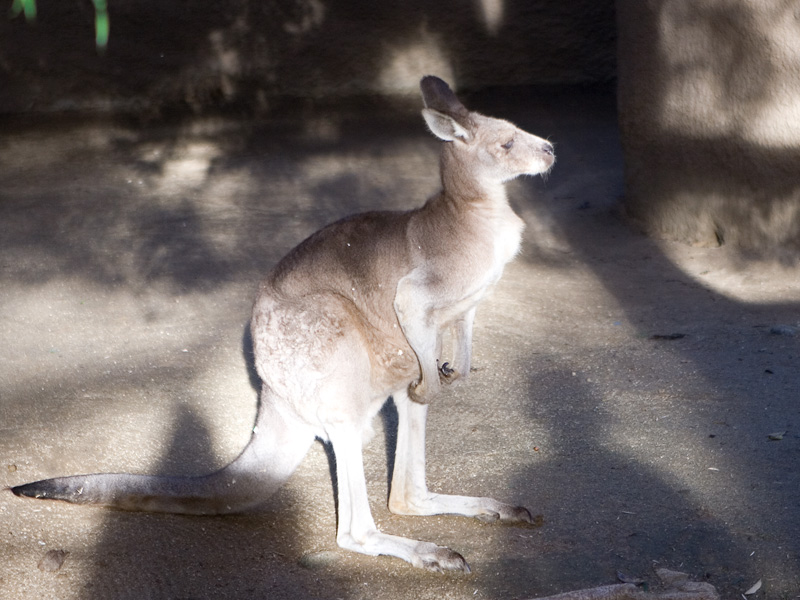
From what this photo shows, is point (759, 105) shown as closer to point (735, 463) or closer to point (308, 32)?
point (735, 463)

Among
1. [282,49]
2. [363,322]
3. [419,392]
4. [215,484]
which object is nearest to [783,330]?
[419,392]

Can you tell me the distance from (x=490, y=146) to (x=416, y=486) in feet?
4.07

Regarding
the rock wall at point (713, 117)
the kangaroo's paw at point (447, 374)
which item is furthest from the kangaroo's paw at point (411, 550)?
the rock wall at point (713, 117)

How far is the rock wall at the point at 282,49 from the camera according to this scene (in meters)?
8.93

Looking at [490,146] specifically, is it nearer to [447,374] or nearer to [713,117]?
[447,374]

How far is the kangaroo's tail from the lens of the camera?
2.92 metres

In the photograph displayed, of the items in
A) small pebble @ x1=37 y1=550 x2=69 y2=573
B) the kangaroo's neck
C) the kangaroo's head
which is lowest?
small pebble @ x1=37 y1=550 x2=69 y2=573

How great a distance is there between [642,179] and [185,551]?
15.6ft

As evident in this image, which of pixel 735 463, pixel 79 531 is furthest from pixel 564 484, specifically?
pixel 79 531

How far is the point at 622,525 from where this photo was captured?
3.09m

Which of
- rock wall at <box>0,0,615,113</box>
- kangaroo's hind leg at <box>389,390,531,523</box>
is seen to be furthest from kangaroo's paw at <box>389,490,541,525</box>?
rock wall at <box>0,0,615,113</box>

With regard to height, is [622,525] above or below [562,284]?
above

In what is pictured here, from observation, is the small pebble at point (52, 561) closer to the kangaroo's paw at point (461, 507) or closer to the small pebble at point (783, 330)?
the kangaroo's paw at point (461, 507)

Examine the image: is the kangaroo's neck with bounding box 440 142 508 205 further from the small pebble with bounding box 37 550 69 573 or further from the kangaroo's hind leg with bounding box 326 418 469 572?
the small pebble with bounding box 37 550 69 573
